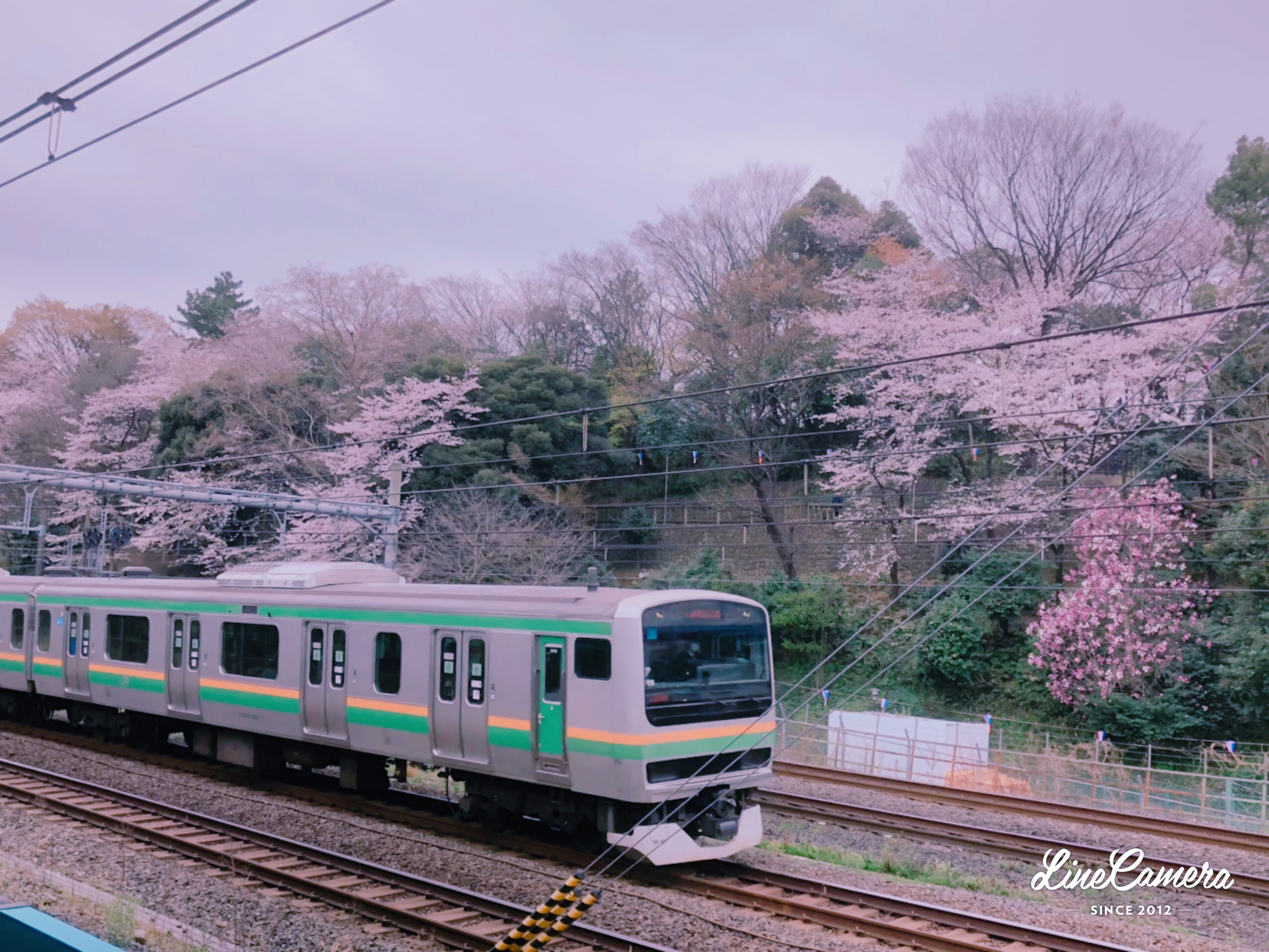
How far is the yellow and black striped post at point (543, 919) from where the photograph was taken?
5641mm

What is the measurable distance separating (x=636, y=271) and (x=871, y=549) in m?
15.1

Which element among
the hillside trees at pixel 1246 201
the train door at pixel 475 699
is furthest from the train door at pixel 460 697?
the hillside trees at pixel 1246 201

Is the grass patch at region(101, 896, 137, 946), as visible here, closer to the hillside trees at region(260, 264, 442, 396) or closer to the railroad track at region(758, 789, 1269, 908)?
the railroad track at region(758, 789, 1269, 908)

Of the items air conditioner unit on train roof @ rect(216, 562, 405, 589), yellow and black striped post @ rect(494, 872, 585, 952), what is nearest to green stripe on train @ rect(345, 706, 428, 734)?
air conditioner unit on train roof @ rect(216, 562, 405, 589)

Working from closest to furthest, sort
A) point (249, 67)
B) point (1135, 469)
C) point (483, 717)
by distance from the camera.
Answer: point (249, 67) → point (483, 717) → point (1135, 469)

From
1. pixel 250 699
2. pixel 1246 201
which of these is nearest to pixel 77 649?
pixel 250 699

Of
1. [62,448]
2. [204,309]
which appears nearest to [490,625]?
[62,448]

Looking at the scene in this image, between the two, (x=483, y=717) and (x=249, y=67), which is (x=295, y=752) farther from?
(x=249, y=67)

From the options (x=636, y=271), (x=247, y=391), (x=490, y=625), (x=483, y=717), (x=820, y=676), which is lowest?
(x=820, y=676)

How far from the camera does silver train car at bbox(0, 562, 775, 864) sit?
29.1 ft

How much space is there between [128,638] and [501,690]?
26.3 ft

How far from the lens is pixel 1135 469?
77.1ft

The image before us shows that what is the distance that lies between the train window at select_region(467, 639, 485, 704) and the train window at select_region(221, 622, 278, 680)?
3.52 meters

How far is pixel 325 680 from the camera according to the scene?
38.0ft
